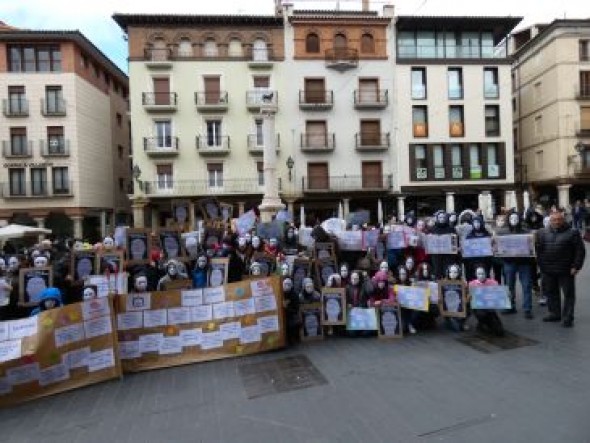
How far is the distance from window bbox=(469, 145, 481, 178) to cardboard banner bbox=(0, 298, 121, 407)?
109 ft

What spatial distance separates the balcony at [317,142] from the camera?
34.4 m

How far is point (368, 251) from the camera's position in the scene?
10281 millimetres

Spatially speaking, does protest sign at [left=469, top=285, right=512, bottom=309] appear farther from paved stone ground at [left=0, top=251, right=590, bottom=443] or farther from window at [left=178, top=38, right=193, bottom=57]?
window at [left=178, top=38, right=193, bottom=57]

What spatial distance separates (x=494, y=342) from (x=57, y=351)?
5914 millimetres

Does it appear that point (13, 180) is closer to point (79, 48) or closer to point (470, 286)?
point (79, 48)

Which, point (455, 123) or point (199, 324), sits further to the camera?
point (455, 123)

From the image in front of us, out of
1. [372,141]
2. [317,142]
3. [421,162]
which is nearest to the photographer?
[317,142]

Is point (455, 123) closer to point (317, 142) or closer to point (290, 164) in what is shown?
point (317, 142)

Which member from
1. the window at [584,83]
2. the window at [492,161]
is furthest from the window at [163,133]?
the window at [584,83]

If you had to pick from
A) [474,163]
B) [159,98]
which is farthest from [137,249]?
[474,163]

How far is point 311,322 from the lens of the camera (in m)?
8.00

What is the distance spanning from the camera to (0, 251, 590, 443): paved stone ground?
182 inches

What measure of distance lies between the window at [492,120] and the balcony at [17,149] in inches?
1246

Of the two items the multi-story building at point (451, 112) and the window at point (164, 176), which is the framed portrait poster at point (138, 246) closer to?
the window at point (164, 176)
